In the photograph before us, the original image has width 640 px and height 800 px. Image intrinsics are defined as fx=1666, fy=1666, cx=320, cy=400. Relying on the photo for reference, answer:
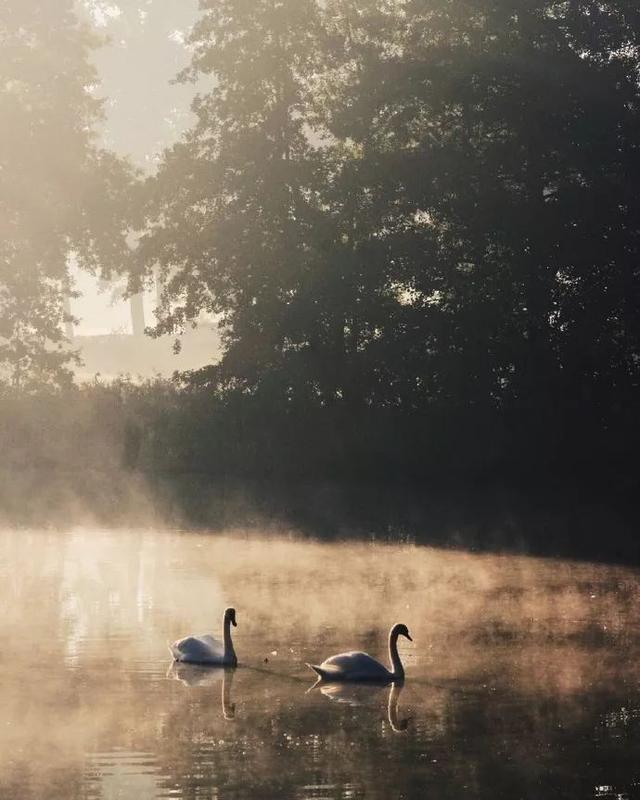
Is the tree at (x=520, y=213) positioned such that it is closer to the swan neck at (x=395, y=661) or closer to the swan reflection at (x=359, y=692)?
the swan neck at (x=395, y=661)

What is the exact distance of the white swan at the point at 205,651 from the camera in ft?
63.5

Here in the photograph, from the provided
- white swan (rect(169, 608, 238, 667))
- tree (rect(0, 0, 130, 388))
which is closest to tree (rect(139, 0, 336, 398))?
tree (rect(0, 0, 130, 388))

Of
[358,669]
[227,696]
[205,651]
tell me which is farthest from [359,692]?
[205,651]

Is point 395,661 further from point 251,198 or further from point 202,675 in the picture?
point 251,198

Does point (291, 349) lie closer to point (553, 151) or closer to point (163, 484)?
point (163, 484)

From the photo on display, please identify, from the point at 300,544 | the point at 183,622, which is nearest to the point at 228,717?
the point at 183,622

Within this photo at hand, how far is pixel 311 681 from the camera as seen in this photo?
18500 mm

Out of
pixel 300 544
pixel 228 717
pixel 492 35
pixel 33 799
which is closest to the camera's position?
pixel 33 799

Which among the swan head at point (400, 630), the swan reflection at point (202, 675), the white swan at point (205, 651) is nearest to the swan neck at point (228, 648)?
the white swan at point (205, 651)

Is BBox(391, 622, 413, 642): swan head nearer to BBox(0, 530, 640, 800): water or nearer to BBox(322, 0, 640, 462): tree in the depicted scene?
BBox(0, 530, 640, 800): water

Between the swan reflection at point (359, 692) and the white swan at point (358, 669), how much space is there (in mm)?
78

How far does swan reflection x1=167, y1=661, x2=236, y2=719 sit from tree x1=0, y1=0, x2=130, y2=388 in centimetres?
3151

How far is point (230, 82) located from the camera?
4719 centimetres

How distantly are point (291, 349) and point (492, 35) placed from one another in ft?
33.6
